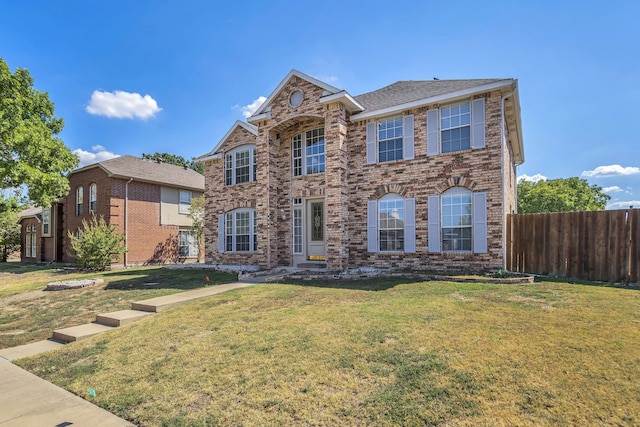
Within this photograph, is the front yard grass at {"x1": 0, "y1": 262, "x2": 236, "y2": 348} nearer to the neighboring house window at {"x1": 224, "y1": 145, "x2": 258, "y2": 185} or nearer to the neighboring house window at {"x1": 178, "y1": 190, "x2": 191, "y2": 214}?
the neighboring house window at {"x1": 224, "y1": 145, "x2": 258, "y2": 185}

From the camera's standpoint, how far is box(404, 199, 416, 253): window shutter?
1126cm

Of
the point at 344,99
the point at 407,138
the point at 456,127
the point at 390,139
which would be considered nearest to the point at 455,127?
the point at 456,127

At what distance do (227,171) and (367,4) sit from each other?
973cm

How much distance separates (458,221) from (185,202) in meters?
17.9

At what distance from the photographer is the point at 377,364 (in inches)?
152

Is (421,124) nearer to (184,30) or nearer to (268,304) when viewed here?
(268,304)

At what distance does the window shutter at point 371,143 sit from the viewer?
40.2ft

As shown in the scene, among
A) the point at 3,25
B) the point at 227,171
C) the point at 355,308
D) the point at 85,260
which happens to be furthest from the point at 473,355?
the point at 3,25

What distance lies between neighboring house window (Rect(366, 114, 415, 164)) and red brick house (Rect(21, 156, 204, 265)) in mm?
14327

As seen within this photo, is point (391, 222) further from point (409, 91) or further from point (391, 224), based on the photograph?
point (409, 91)

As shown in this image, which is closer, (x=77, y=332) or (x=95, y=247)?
(x=77, y=332)

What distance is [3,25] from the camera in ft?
43.3

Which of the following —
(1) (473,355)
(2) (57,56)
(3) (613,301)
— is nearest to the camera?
(1) (473,355)

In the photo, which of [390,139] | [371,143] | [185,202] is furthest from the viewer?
[185,202]
